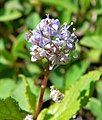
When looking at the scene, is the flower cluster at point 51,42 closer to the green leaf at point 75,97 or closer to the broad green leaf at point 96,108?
the green leaf at point 75,97

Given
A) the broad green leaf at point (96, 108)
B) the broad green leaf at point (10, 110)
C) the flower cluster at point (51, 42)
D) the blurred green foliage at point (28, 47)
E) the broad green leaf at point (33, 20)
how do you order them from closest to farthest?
the flower cluster at point (51, 42), the broad green leaf at point (10, 110), the broad green leaf at point (96, 108), the blurred green foliage at point (28, 47), the broad green leaf at point (33, 20)

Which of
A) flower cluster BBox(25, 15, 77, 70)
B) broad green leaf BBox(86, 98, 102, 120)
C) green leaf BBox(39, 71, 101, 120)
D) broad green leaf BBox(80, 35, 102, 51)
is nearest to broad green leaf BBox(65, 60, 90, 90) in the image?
broad green leaf BBox(80, 35, 102, 51)

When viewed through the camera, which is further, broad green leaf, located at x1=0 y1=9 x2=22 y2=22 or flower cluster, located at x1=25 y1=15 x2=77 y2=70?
broad green leaf, located at x1=0 y1=9 x2=22 y2=22

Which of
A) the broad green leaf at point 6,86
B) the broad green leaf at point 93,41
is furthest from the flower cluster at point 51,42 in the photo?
the broad green leaf at point 93,41

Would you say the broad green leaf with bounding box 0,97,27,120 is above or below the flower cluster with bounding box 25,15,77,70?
below

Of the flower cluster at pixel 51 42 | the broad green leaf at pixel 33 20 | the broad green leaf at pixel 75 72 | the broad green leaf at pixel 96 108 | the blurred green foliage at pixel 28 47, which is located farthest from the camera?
the broad green leaf at pixel 33 20

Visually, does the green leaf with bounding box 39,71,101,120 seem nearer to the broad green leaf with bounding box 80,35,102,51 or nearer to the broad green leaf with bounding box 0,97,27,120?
the broad green leaf with bounding box 0,97,27,120

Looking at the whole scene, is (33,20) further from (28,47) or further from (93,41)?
(93,41)

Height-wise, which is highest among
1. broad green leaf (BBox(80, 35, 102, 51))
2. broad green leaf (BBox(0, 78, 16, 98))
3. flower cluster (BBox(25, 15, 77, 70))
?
broad green leaf (BBox(80, 35, 102, 51))
